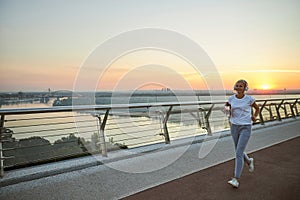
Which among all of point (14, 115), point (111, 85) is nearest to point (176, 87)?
point (111, 85)

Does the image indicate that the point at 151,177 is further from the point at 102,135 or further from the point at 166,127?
the point at 166,127

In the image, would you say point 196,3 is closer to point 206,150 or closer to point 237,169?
point 206,150

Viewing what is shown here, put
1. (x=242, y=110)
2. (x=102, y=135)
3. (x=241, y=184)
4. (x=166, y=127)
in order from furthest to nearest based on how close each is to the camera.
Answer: (x=166, y=127) < (x=102, y=135) < (x=242, y=110) < (x=241, y=184)

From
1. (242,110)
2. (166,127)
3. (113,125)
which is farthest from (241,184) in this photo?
(113,125)

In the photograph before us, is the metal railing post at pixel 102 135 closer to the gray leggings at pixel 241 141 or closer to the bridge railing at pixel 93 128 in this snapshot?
the bridge railing at pixel 93 128

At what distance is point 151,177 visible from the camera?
12.6 ft

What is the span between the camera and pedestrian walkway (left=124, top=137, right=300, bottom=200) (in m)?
3.14

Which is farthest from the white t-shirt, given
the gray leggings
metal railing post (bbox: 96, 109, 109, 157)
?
metal railing post (bbox: 96, 109, 109, 157)

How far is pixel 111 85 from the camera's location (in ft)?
20.3

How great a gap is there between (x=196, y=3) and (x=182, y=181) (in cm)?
816

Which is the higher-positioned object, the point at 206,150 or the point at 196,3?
the point at 196,3

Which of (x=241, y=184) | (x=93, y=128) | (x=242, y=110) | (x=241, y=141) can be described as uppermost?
(x=242, y=110)

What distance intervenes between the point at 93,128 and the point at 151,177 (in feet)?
5.37

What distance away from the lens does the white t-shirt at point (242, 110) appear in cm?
370
